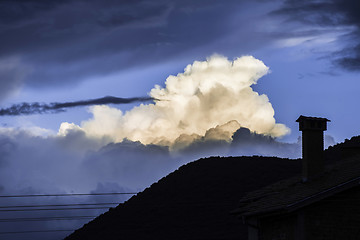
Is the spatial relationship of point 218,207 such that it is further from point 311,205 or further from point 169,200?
point 311,205

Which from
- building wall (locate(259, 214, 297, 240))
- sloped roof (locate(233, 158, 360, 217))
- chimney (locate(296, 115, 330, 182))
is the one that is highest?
chimney (locate(296, 115, 330, 182))

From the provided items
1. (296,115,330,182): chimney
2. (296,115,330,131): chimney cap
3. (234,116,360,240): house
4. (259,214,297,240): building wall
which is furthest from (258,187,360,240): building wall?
(296,115,330,131): chimney cap

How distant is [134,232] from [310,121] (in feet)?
99.5

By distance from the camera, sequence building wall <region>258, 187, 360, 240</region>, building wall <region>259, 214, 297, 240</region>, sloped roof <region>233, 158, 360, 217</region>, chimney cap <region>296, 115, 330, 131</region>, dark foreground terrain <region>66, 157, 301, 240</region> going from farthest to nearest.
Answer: dark foreground terrain <region>66, 157, 301, 240</region> < chimney cap <region>296, 115, 330, 131</region> < building wall <region>259, 214, 297, 240</region> < building wall <region>258, 187, 360, 240</region> < sloped roof <region>233, 158, 360, 217</region>

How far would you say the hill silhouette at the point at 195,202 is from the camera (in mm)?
45844

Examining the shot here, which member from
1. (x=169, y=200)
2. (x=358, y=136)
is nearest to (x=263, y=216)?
(x=169, y=200)

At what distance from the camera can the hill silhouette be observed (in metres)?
45.8

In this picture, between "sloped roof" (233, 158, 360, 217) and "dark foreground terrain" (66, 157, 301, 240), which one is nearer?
"sloped roof" (233, 158, 360, 217)

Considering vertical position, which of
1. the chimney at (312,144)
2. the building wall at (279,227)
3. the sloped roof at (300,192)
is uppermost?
the chimney at (312,144)

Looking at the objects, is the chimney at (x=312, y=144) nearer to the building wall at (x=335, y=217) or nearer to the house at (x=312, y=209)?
the house at (x=312, y=209)

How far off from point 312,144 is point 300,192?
7.69 feet

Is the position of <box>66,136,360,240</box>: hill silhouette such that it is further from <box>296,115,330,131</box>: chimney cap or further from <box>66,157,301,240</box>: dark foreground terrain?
<box>296,115,330,131</box>: chimney cap

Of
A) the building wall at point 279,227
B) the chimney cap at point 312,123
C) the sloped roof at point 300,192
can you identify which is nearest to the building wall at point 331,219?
the building wall at point 279,227

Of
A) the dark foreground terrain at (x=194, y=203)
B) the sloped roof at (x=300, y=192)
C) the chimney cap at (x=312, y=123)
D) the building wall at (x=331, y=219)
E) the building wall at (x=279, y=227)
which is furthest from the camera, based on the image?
the dark foreground terrain at (x=194, y=203)
